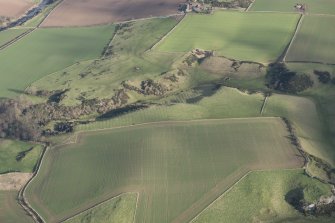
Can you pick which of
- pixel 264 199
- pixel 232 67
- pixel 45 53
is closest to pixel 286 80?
pixel 232 67

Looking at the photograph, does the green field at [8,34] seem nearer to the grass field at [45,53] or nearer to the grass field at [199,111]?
the grass field at [45,53]

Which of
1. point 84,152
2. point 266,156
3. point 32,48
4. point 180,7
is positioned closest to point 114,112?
point 84,152

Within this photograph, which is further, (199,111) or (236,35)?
(236,35)

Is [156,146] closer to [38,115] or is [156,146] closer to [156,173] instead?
[156,173]

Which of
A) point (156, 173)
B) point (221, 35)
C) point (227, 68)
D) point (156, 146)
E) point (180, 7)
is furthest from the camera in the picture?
point (180, 7)

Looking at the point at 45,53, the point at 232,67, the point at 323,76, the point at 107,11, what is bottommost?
the point at 323,76

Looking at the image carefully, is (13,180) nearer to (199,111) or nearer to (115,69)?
(199,111)
